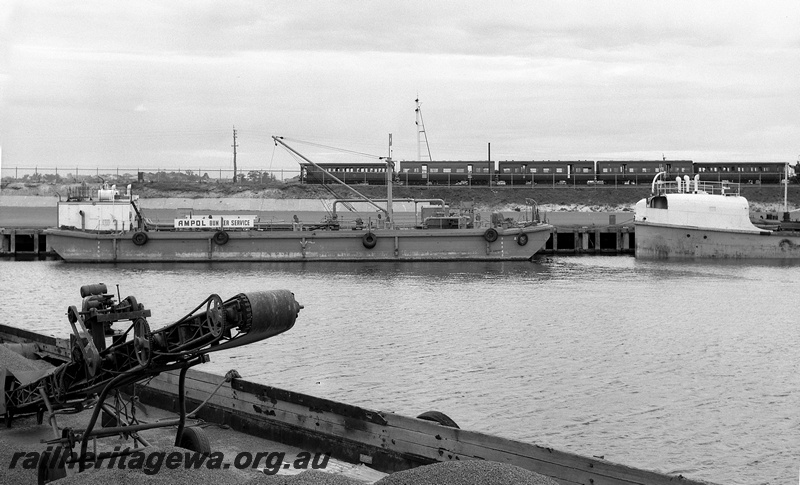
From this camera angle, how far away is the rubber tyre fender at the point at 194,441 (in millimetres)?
9305

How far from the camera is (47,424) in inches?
430

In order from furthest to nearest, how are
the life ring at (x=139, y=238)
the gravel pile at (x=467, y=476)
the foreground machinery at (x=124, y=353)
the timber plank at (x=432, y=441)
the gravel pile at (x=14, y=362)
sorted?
the life ring at (x=139, y=238), the gravel pile at (x=14, y=362), the timber plank at (x=432, y=441), the foreground machinery at (x=124, y=353), the gravel pile at (x=467, y=476)

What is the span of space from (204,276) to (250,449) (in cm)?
3089

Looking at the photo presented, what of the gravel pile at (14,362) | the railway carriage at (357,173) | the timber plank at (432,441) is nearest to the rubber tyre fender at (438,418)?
the timber plank at (432,441)

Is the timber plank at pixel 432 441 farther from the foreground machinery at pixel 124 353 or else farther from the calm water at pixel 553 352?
the calm water at pixel 553 352

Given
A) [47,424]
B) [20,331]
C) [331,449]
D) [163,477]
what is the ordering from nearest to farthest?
[163,477] → [331,449] → [47,424] → [20,331]

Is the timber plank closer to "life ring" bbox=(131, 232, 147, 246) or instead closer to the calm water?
the calm water

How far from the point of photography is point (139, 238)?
47.2 metres

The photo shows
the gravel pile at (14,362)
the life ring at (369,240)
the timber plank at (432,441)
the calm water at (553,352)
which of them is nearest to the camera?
the timber plank at (432,441)

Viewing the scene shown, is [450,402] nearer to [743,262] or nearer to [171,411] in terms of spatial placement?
[171,411]

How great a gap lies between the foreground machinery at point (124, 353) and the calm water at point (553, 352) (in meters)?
7.19

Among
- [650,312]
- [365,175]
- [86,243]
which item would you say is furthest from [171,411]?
[365,175]

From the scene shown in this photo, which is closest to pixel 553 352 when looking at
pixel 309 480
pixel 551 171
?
pixel 309 480

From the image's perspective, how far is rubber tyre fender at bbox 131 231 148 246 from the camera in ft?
155
